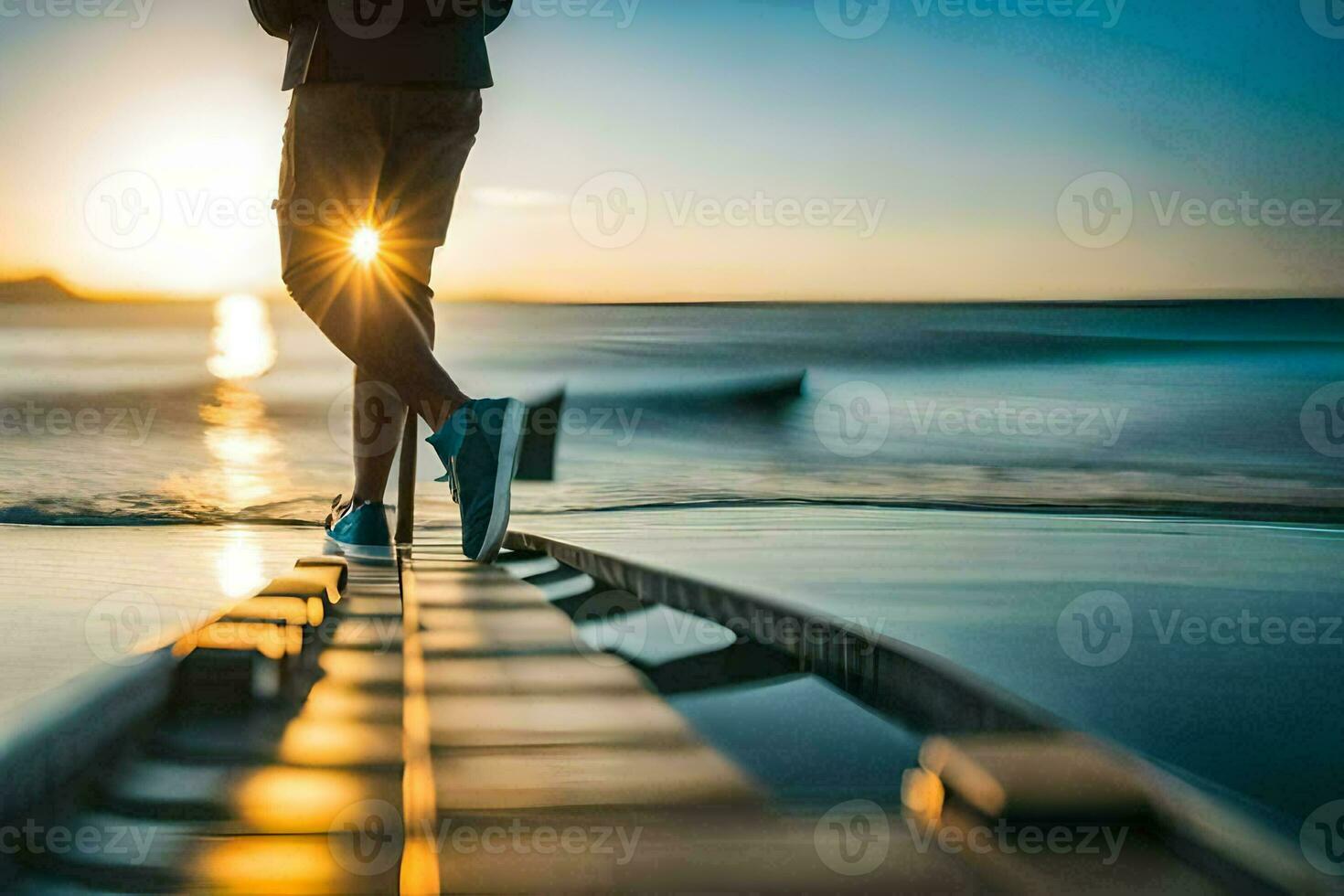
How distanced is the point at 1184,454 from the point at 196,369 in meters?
6.48

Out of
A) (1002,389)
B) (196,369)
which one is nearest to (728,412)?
(1002,389)

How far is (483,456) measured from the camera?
1449 millimetres

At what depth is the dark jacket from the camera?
1.45 meters

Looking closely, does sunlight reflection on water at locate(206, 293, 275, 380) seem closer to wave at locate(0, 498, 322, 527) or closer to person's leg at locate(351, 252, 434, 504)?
wave at locate(0, 498, 322, 527)

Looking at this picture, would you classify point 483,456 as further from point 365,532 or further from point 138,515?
point 138,515

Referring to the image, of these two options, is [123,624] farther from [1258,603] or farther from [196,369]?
[196,369]

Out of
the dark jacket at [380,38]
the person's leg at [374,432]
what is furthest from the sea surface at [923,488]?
the dark jacket at [380,38]

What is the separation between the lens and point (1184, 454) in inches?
155

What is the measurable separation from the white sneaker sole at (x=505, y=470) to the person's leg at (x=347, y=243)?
8 centimetres

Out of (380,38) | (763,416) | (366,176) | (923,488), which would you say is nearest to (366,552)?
(366,176)

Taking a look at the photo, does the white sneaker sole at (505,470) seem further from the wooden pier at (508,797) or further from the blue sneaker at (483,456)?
the wooden pier at (508,797)

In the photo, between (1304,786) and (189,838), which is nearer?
(189,838)

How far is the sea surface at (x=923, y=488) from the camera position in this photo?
1.08 metres

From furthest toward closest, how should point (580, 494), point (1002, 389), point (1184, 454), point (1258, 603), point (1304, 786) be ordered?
point (1002, 389), point (1184, 454), point (580, 494), point (1258, 603), point (1304, 786)
